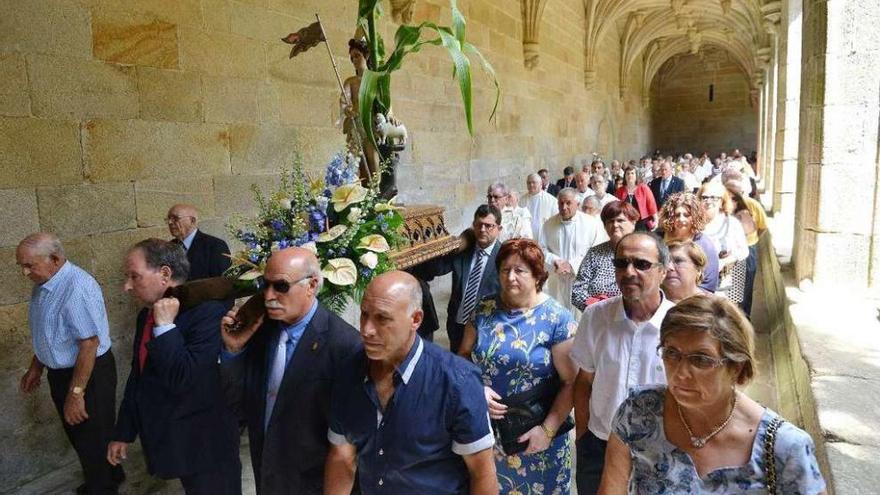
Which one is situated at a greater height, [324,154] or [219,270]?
[324,154]

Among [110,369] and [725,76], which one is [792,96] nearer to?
[110,369]

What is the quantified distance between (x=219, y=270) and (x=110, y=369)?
906mm

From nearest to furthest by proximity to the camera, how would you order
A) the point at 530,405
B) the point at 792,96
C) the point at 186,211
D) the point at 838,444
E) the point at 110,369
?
1. the point at 838,444
2. the point at 530,405
3. the point at 110,369
4. the point at 186,211
5. the point at 792,96

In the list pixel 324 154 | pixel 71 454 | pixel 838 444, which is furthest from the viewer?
pixel 324 154

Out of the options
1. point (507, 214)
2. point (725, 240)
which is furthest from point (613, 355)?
point (507, 214)

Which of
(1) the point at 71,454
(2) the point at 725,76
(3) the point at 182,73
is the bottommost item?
(1) the point at 71,454

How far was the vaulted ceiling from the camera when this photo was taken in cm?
976

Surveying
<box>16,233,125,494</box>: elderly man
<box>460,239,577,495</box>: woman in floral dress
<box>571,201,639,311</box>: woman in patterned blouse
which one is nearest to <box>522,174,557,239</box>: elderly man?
<box>571,201,639,311</box>: woman in patterned blouse

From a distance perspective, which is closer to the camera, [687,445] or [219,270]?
[687,445]

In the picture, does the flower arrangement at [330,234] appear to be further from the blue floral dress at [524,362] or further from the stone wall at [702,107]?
the stone wall at [702,107]

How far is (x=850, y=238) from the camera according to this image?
3.61 meters

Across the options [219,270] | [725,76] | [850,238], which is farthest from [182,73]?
[725,76]

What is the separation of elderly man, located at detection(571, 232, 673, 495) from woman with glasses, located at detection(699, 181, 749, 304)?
→ 2.10m

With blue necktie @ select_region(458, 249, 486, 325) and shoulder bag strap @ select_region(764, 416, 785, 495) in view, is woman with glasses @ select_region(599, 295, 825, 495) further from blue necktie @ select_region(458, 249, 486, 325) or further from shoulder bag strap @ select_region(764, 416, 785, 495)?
blue necktie @ select_region(458, 249, 486, 325)
